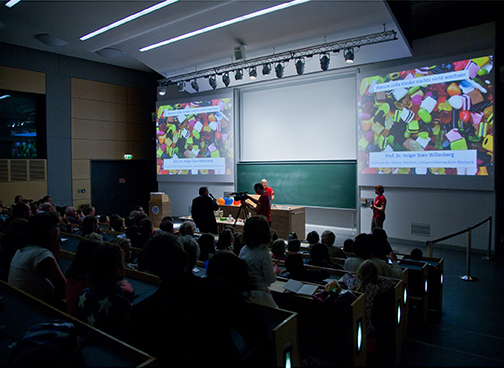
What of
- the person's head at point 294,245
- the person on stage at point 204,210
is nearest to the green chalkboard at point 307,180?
the person on stage at point 204,210

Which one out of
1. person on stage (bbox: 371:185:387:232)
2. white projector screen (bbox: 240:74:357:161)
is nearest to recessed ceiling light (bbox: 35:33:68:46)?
white projector screen (bbox: 240:74:357:161)

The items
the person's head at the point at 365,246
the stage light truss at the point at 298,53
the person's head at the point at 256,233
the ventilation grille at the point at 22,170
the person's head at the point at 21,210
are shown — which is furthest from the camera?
the ventilation grille at the point at 22,170

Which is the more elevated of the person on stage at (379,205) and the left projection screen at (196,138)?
the left projection screen at (196,138)

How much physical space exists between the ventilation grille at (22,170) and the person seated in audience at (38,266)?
752 centimetres

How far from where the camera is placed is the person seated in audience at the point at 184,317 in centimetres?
130

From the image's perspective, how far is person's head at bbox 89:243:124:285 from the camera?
1.71 metres

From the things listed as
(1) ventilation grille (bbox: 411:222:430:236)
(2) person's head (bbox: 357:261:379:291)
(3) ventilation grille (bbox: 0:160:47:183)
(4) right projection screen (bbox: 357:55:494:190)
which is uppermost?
(4) right projection screen (bbox: 357:55:494:190)

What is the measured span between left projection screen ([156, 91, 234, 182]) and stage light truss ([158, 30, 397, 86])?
3.14 feet

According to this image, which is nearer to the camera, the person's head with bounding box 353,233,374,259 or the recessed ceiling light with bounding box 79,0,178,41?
the person's head with bounding box 353,233,374,259

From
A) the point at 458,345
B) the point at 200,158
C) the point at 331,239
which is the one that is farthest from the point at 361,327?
the point at 200,158

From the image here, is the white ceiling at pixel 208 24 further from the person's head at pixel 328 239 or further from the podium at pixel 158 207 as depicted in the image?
the person's head at pixel 328 239

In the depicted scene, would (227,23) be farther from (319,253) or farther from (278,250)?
(319,253)

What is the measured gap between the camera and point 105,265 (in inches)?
67.4

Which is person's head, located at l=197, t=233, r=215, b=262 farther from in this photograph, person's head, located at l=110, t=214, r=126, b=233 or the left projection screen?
the left projection screen
